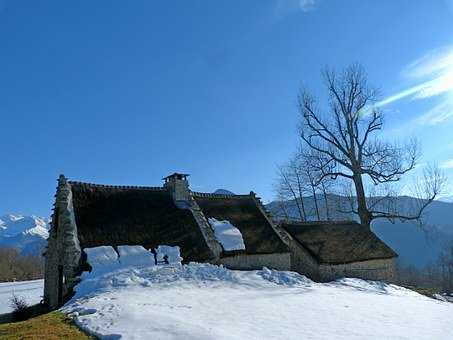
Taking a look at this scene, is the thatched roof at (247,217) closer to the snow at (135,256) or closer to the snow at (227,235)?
the snow at (227,235)

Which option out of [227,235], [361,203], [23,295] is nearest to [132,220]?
[227,235]

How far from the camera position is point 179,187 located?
2655cm

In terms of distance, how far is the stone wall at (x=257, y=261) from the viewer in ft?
76.3

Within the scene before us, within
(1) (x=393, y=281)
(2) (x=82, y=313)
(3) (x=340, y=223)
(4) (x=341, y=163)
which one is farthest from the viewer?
(4) (x=341, y=163)

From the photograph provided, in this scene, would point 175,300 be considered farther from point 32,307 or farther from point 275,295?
point 32,307

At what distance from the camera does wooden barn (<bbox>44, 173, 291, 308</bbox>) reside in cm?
2097

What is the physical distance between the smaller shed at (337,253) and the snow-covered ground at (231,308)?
4.78m

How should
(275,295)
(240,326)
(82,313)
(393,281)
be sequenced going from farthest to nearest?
(393,281)
(275,295)
(82,313)
(240,326)

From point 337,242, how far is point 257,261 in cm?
757

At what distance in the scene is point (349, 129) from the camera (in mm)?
35781

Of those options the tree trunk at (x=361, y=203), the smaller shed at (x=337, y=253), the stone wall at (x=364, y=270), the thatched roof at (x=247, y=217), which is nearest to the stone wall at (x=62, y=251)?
the thatched roof at (x=247, y=217)

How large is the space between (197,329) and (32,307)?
15.1 meters

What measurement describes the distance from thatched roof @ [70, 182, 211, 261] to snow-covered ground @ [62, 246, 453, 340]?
1903 mm

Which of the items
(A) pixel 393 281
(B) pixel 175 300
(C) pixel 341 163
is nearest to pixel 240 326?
(B) pixel 175 300
